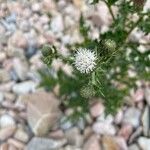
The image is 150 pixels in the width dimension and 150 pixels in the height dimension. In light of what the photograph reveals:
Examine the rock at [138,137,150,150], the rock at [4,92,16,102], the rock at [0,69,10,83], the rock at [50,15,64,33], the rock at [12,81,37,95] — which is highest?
the rock at [50,15,64,33]

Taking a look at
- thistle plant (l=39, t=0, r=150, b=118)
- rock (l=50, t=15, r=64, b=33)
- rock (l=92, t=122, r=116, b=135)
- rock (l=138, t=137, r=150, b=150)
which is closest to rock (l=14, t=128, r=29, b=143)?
thistle plant (l=39, t=0, r=150, b=118)

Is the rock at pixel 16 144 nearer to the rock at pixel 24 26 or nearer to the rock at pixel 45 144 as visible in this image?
the rock at pixel 45 144

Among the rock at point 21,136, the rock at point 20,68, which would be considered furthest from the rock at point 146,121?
the rock at point 20,68

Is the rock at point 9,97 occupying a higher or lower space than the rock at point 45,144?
higher

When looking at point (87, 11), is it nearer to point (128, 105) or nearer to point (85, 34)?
point (128, 105)

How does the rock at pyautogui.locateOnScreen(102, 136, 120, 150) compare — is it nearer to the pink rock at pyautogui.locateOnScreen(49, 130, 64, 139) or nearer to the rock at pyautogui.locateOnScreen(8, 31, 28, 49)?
the pink rock at pyautogui.locateOnScreen(49, 130, 64, 139)

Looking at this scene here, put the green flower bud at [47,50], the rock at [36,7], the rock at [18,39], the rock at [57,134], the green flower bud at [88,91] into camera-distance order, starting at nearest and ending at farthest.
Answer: the green flower bud at [88,91], the green flower bud at [47,50], the rock at [57,134], the rock at [18,39], the rock at [36,7]

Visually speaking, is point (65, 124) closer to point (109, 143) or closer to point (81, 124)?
point (81, 124)

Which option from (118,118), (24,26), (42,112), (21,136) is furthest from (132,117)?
(24,26)
